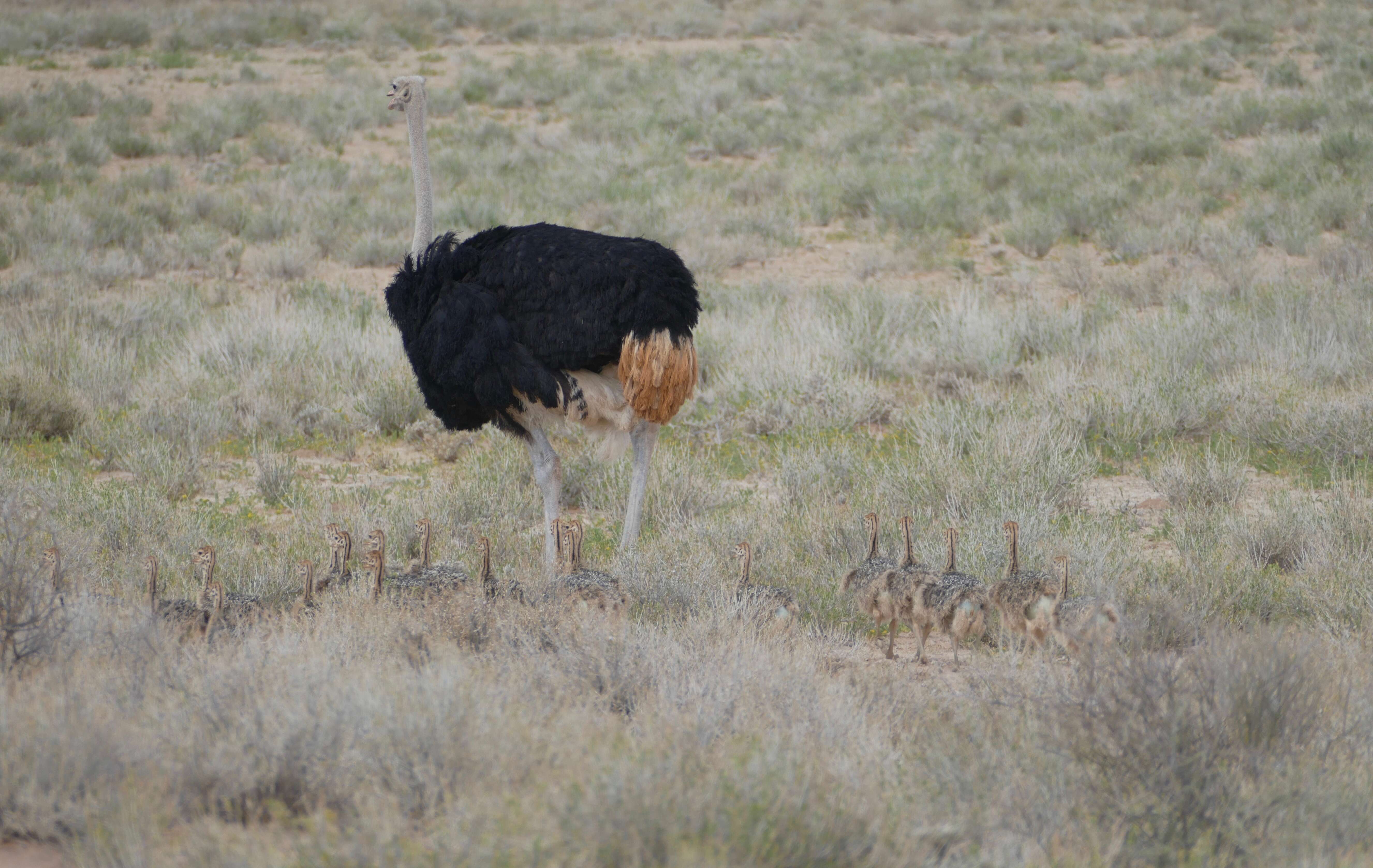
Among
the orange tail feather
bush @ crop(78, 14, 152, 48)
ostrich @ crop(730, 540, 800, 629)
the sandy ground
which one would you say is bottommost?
ostrich @ crop(730, 540, 800, 629)

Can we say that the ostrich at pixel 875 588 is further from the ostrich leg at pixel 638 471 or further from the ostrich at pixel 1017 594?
the ostrich leg at pixel 638 471

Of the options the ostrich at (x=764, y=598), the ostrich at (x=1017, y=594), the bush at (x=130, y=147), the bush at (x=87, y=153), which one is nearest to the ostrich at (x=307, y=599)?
the ostrich at (x=764, y=598)

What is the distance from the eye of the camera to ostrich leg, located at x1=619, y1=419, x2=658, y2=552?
610 centimetres

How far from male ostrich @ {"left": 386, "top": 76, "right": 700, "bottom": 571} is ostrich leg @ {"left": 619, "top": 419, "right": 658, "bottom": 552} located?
0.01m

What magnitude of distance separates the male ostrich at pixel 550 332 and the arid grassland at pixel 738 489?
761mm

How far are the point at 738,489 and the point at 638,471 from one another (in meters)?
1.49

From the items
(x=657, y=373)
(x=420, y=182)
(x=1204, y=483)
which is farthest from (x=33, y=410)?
(x=1204, y=483)

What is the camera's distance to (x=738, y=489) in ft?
24.8

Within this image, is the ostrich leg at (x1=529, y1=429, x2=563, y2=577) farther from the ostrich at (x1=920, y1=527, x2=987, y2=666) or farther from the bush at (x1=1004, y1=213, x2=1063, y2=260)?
the bush at (x1=1004, y1=213, x2=1063, y2=260)

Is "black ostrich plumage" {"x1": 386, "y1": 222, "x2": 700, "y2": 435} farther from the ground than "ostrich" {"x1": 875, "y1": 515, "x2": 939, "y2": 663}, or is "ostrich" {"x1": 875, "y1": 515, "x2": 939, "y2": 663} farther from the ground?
"black ostrich plumage" {"x1": 386, "y1": 222, "x2": 700, "y2": 435}

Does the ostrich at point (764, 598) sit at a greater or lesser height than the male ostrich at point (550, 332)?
lesser

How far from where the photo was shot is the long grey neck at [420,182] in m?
6.39

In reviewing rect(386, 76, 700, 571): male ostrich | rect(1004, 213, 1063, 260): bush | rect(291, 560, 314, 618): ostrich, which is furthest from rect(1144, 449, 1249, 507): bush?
rect(1004, 213, 1063, 260): bush

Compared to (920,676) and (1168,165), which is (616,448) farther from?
(1168,165)
